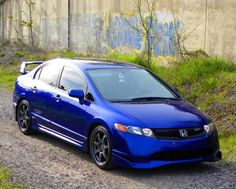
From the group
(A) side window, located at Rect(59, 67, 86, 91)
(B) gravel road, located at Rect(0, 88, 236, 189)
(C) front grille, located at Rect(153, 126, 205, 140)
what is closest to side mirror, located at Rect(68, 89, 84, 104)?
(A) side window, located at Rect(59, 67, 86, 91)

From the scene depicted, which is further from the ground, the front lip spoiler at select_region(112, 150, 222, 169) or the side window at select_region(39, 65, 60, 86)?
the side window at select_region(39, 65, 60, 86)

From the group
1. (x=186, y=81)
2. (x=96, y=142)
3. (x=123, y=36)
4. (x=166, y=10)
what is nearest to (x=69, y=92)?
(x=96, y=142)

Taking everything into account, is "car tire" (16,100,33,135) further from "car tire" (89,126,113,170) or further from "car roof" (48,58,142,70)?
"car tire" (89,126,113,170)

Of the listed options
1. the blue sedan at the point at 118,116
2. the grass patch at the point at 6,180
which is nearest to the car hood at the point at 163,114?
the blue sedan at the point at 118,116

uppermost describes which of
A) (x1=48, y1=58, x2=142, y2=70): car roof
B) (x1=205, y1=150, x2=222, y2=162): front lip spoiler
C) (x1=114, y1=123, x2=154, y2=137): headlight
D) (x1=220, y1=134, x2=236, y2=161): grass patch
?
(x1=48, y1=58, x2=142, y2=70): car roof

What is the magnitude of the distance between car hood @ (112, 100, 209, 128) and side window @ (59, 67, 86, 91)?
0.94 m

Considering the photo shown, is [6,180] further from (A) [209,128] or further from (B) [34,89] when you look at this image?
(B) [34,89]

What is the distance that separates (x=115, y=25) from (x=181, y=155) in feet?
37.2

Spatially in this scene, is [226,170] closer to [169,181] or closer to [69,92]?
[169,181]

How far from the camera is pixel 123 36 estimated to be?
1766 centimetres

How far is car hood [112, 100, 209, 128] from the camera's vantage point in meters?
7.33

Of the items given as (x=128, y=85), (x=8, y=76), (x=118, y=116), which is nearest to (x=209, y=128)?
(x=118, y=116)

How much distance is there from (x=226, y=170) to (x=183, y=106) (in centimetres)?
112

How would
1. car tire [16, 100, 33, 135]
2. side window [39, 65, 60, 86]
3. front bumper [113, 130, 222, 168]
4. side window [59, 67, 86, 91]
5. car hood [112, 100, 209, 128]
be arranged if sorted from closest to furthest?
front bumper [113, 130, 222, 168], car hood [112, 100, 209, 128], side window [59, 67, 86, 91], side window [39, 65, 60, 86], car tire [16, 100, 33, 135]
